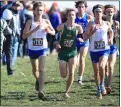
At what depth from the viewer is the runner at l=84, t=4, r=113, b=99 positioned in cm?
1112

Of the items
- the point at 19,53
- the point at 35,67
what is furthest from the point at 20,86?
the point at 19,53

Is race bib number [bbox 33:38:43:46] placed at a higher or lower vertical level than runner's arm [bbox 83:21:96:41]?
lower

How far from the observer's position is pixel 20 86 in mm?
12641

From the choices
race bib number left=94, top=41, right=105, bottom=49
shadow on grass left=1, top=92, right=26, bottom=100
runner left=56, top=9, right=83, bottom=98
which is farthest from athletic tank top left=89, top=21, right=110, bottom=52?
shadow on grass left=1, top=92, right=26, bottom=100

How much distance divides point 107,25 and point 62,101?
76.7 inches

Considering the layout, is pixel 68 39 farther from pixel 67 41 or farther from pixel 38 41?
Result: pixel 38 41

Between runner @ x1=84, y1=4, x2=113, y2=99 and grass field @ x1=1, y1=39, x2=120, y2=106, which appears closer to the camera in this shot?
grass field @ x1=1, y1=39, x2=120, y2=106

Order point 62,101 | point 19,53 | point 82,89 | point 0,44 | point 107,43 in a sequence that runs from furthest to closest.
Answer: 1. point 19,53
2. point 0,44
3. point 82,89
4. point 107,43
5. point 62,101

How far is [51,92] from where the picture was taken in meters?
11.8

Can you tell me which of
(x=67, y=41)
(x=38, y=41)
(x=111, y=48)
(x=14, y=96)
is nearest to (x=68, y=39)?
(x=67, y=41)

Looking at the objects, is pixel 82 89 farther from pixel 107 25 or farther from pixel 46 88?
pixel 107 25

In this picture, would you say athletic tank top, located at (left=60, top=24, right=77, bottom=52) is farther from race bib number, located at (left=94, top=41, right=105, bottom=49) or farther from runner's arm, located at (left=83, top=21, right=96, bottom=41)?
race bib number, located at (left=94, top=41, right=105, bottom=49)

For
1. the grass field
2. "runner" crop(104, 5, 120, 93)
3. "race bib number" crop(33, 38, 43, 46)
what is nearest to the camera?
the grass field

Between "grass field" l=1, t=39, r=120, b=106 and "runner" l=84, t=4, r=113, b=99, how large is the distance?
52 centimetres
